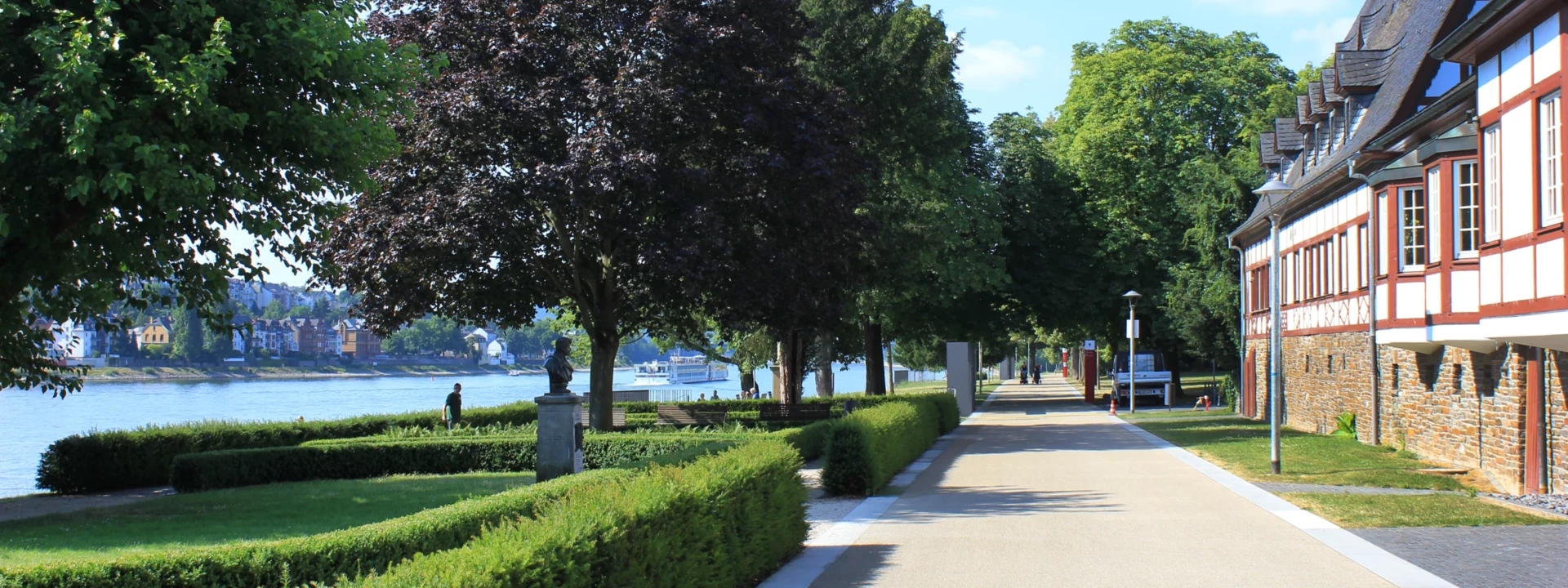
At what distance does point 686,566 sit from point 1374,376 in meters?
18.8

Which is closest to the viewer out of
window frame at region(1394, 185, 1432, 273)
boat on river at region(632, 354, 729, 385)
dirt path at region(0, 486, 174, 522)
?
dirt path at region(0, 486, 174, 522)

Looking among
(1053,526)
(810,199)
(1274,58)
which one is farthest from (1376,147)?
(1274,58)

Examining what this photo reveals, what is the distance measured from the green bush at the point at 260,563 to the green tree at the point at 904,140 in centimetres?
1874

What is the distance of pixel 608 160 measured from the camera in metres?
18.9

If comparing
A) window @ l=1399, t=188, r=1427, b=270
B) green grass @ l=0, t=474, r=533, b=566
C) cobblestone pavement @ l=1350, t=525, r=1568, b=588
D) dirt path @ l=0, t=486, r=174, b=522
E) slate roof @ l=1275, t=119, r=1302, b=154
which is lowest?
dirt path @ l=0, t=486, r=174, b=522

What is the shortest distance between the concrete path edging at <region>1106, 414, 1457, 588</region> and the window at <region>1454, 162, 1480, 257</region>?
4.45 m

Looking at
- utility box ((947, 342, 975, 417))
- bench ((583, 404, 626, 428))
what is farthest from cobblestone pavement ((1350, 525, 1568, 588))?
utility box ((947, 342, 975, 417))

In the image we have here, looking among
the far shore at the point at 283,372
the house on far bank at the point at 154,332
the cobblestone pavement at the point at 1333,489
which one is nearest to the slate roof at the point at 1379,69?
the cobblestone pavement at the point at 1333,489

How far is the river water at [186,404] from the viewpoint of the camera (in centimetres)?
3800

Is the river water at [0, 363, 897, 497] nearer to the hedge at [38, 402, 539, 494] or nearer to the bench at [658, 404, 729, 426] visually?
the hedge at [38, 402, 539, 494]

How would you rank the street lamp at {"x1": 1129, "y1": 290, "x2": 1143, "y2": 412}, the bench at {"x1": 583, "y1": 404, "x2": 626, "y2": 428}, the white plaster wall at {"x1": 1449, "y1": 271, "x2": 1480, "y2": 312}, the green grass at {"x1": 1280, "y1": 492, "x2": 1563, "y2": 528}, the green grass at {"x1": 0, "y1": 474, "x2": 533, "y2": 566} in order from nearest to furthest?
the green grass at {"x1": 1280, "y1": 492, "x2": 1563, "y2": 528}, the green grass at {"x1": 0, "y1": 474, "x2": 533, "y2": 566}, the white plaster wall at {"x1": 1449, "y1": 271, "x2": 1480, "y2": 312}, the bench at {"x1": 583, "y1": 404, "x2": 626, "y2": 428}, the street lamp at {"x1": 1129, "y1": 290, "x2": 1143, "y2": 412}

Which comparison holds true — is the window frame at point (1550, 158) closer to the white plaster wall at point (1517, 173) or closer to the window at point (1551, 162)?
the window at point (1551, 162)

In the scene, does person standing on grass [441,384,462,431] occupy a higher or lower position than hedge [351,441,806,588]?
lower

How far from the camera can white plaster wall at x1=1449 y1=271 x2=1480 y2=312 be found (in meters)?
16.0
